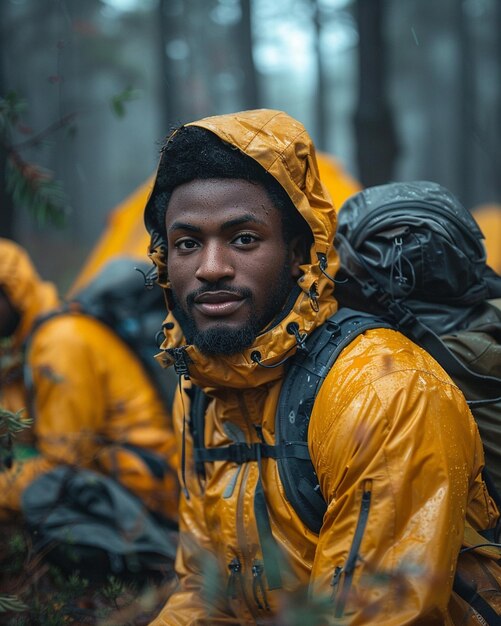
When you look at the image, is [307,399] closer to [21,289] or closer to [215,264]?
[215,264]

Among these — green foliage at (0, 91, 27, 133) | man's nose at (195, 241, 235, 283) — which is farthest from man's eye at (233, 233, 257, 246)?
green foliage at (0, 91, 27, 133)

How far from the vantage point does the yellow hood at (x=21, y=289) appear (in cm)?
573

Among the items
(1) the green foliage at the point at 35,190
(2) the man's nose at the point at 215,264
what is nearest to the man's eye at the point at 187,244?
(2) the man's nose at the point at 215,264

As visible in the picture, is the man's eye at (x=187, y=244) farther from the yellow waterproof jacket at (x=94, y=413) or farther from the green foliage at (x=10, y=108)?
the yellow waterproof jacket at (x=94, y=413)

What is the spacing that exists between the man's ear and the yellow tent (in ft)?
11.5

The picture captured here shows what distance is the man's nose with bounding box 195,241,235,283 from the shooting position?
2756 millimetres

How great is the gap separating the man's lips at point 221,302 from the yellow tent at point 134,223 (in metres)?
3.79

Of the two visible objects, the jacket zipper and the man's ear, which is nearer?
the jacket zipper

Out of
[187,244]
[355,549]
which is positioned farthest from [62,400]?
[355,549]

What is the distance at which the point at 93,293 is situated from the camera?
5.55 meters

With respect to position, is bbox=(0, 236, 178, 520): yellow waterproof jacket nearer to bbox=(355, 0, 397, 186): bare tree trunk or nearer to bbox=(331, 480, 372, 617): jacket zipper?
bbox=(331, 480, 372, 617): jacket zipper

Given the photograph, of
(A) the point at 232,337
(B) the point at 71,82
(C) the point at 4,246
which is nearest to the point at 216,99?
(B) the point at 71,82

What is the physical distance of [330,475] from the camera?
2.42 m

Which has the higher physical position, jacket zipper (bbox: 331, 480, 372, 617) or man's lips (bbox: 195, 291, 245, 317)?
man's lips (bbox: 195, 291, 245, 317)
